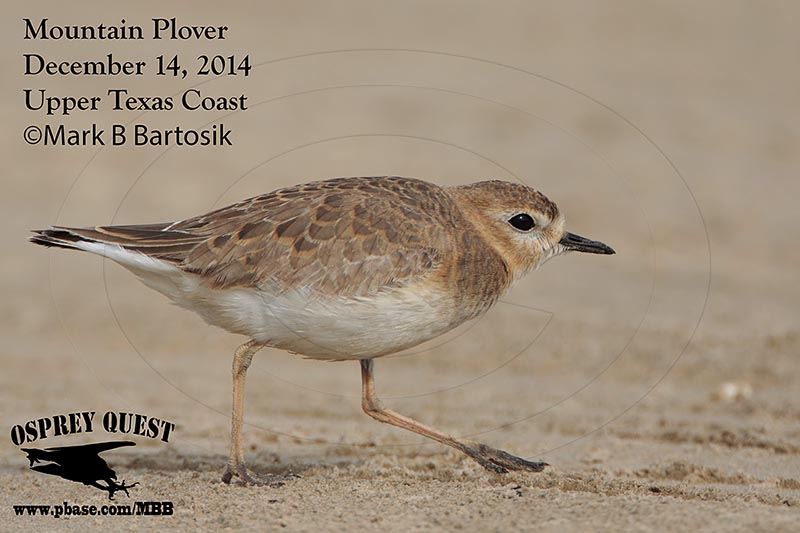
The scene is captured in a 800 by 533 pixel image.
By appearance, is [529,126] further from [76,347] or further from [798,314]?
[76,347]

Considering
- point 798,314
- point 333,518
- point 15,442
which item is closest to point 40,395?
point 15,442

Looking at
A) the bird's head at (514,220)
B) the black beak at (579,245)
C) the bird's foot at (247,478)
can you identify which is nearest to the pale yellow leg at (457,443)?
the bird's foot at (247,478)

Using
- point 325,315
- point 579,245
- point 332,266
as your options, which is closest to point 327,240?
point 332,266

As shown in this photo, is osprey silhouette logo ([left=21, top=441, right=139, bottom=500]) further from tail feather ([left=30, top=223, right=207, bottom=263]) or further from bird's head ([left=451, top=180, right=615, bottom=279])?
bird's head ([left=451, top=180, right=615, bottom=279])

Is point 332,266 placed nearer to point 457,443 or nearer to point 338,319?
point 338,319

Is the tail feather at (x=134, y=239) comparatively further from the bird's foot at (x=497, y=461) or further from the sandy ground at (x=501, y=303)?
the bird's foot at (x=497, y=461)

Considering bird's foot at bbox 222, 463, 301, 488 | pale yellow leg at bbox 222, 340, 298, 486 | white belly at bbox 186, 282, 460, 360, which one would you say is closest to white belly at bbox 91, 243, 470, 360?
white belly at bbox 186, 282, 460, 360

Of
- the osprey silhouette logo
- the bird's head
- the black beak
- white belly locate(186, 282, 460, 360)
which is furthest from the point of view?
the black beak

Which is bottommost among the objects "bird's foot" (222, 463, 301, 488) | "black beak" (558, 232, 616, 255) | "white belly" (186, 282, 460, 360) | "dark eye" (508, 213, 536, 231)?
"bird's foot" (222, 463, 301, 488)
